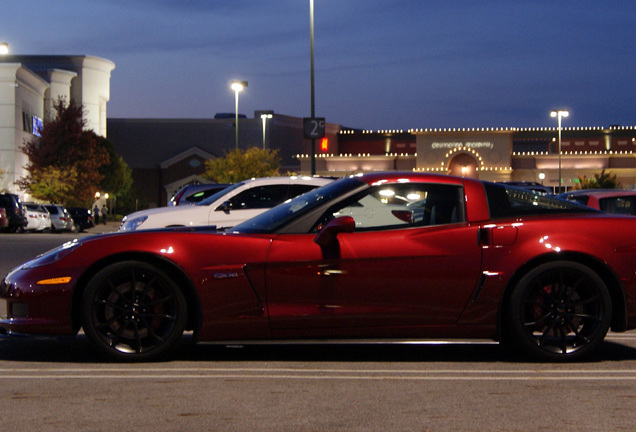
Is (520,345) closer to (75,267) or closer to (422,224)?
(422,224)

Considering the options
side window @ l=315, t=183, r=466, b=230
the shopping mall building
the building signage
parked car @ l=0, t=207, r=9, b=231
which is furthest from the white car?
the building signage

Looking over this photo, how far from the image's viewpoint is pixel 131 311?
6.43 m

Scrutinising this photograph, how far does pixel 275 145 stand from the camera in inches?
3748

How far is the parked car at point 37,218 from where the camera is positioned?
4028 cm

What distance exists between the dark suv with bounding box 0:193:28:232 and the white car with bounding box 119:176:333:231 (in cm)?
2276

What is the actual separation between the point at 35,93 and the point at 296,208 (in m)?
59.1

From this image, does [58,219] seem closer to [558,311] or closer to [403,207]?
[403,207]

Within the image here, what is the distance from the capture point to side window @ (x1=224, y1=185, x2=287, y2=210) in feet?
49.8

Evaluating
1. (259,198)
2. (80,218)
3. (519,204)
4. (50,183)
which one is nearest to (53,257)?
(519,204)

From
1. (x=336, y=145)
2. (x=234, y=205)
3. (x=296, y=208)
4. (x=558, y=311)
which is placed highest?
(x=336, y=145)

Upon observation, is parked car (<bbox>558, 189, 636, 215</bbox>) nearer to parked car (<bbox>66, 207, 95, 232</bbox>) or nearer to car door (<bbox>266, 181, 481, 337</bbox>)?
car door (<bbox>266, 181, 481, 337</bbox>)

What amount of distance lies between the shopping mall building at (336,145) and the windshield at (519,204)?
5685cm

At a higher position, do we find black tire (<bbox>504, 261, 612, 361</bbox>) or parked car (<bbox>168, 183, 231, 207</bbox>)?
parked car (<bbox>168, 183, 231, 207</bbox>)

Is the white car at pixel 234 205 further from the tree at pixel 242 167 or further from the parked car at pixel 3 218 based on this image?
the tree at pixel 242 167
